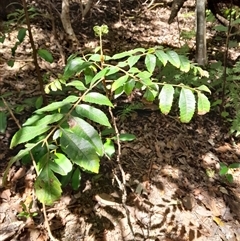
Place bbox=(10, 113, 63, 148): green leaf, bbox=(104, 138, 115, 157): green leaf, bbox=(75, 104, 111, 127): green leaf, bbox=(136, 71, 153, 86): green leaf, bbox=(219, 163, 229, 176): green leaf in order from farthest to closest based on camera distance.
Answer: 1. bbox=(219, 163, 229, 176): green leaf
2. bbox=(104, 138, 115, 157): green leaf
3. bbox=(136, 71, 153, 86): green leaf
4. bbox=(75, 104, 111, 127): green leaf
5. bbox=(10, 113, 63, 148): green leaf

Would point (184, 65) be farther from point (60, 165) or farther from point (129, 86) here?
point (60, 165)

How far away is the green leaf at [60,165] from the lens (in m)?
1.16

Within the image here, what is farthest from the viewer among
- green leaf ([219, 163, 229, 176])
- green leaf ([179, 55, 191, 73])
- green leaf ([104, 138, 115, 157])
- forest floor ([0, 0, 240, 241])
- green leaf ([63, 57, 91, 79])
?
green leaf ([219, 163, 229, 176])

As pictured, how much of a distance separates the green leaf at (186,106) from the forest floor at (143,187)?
734 millimetres

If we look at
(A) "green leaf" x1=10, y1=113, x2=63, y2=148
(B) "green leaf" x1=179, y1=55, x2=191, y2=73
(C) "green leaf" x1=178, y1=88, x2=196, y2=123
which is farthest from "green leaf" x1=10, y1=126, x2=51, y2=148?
(B) "green leaf" x1=179, y1=55, x2=191, y2=73

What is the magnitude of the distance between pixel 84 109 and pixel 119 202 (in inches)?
55.3

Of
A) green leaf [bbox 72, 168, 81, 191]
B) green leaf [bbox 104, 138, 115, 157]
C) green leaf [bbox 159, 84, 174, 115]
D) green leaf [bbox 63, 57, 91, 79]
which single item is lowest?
green leaf [bbox 72, 168, 81, 191]

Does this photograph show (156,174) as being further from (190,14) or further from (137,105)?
(190,14)

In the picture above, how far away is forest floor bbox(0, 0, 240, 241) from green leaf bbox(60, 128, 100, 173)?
77 cm

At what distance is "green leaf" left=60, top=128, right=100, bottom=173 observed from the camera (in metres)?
1.16

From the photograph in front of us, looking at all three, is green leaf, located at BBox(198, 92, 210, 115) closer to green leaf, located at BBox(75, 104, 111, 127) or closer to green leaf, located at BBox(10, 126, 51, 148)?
green leaf, located at BBox(75, 104, 111, 127)

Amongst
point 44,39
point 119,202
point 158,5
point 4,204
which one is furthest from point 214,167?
point 158,5

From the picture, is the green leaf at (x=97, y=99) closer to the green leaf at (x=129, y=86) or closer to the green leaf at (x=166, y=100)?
the green leaf at (x=129, y=86)

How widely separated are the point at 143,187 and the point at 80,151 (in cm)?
169
